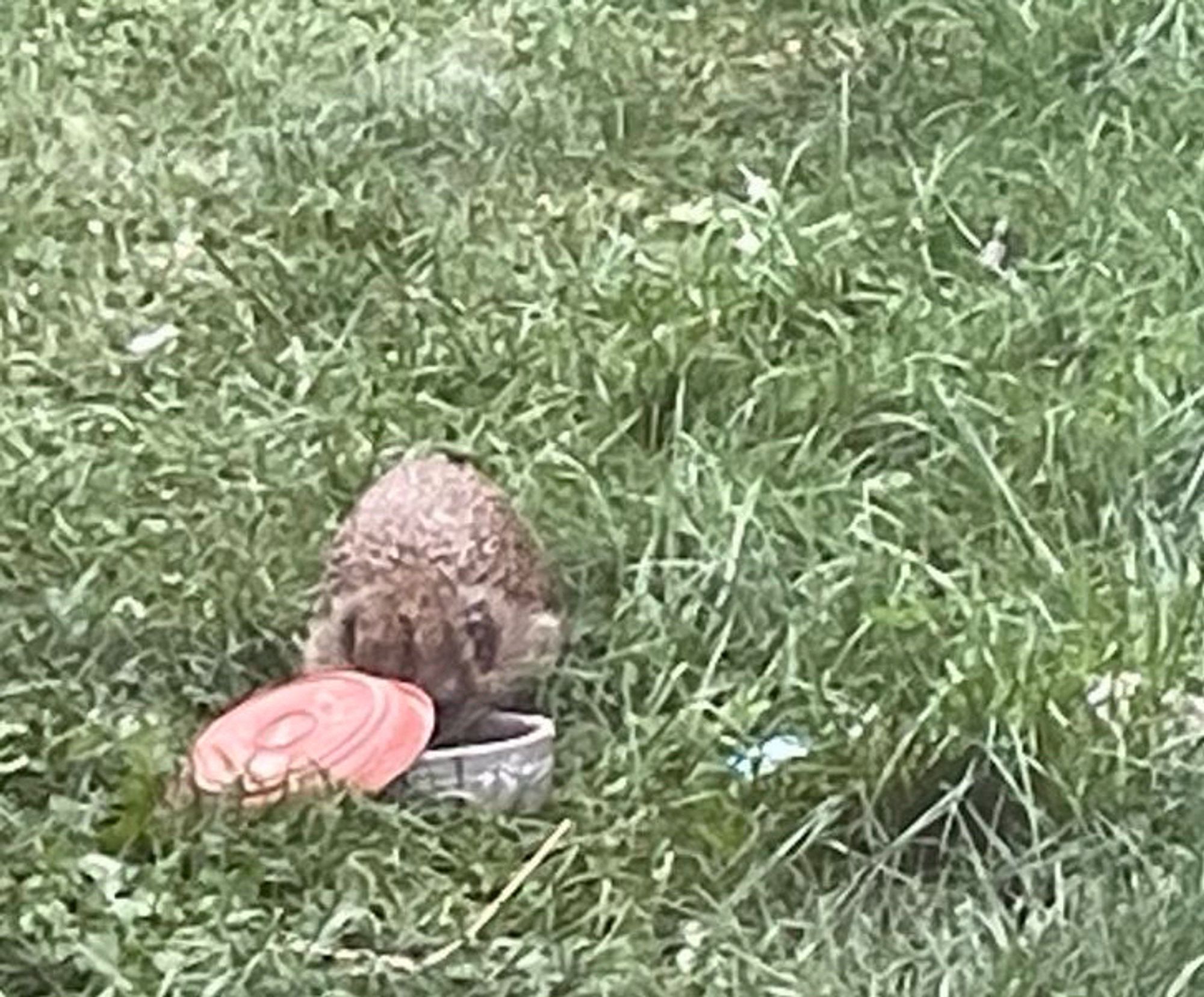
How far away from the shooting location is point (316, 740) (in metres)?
3.16

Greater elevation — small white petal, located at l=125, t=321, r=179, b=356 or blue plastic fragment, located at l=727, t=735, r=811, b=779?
blue plastic fragment, located at l=727, t=735, r=811, b=779

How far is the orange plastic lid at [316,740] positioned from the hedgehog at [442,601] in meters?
0.06

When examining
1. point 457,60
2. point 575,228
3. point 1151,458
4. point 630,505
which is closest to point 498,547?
point 630,505

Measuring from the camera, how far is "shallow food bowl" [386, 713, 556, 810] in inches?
125

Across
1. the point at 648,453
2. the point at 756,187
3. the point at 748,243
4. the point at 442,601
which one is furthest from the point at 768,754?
the point at 756,187

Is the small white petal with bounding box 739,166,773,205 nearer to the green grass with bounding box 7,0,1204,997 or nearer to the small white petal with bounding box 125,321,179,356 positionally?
the green grass with bounding box 7,0,1204,997

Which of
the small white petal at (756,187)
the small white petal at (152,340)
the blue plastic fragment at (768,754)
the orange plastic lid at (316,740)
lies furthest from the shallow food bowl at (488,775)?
the small white petal at (756,187)

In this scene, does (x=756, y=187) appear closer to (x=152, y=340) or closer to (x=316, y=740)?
(x=152, y=340)

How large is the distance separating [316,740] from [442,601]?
0.84 feet

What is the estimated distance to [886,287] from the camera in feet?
13.8

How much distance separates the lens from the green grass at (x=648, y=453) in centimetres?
299

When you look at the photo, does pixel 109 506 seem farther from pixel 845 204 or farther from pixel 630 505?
pixel 845 204

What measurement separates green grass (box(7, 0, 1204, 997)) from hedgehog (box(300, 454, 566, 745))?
98mm

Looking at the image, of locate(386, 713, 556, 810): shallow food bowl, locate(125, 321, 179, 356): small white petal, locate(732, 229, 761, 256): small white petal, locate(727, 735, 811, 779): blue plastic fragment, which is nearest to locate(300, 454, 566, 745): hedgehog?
locate(386, 713, 556, 810): shallow food bowl
